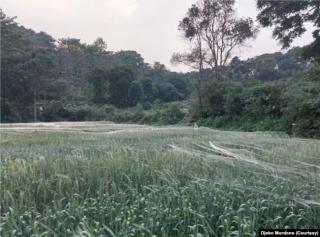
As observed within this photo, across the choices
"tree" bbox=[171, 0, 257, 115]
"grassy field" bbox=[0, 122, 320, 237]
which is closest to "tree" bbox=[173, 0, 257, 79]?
"tree" bbox=[171, 0, 257, 115]

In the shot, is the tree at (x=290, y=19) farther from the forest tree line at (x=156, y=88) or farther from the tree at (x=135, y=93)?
the tree at (x=135, y=93)

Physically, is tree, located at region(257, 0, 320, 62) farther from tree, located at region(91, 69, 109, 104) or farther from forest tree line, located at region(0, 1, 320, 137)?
tree, located at region(91, 69, 109, 104)

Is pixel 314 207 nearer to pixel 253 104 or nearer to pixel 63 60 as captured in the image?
pixel 253 104

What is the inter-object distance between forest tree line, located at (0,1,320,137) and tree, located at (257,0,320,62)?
69 centimetres

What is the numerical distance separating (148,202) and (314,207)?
3.94ft

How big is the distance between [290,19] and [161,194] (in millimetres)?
18194

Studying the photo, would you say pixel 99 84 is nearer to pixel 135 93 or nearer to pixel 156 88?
pixel 135 93

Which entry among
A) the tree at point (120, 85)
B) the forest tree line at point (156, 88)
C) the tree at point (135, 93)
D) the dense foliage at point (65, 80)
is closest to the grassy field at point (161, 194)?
the forest tree line at point (156, 88)

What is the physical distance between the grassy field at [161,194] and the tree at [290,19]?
50.5ft

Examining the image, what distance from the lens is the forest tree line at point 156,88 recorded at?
17.8 m

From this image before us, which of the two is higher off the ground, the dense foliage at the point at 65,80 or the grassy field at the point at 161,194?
the dense foliage at the point at 65,80

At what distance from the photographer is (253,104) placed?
19.8 meters

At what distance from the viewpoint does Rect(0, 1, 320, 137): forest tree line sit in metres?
17.8

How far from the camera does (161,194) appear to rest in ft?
12.1
